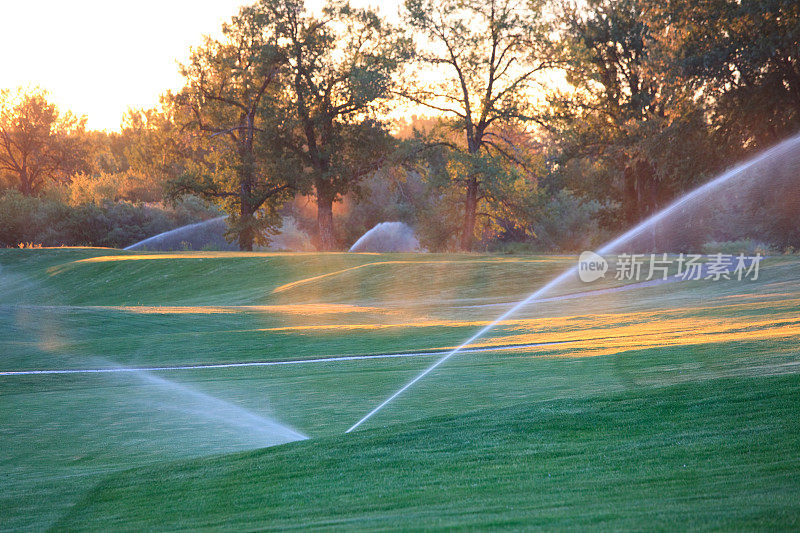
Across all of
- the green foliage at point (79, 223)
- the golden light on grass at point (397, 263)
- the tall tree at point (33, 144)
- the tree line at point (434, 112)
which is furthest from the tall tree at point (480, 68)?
the tall tree at point (33, 144)

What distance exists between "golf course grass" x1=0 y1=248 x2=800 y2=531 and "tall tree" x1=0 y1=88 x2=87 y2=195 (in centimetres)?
6391

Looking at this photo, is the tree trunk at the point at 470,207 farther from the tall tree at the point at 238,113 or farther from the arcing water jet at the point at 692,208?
the tall tree at the point at 238,113

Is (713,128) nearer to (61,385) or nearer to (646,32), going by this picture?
(646,32)

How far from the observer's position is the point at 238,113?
46500mm

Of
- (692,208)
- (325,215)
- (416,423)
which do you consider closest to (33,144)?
(325,215)

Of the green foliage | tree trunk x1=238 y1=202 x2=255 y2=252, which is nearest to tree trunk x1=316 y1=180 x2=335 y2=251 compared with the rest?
tree trunk x1=238 y1=202 x2=255 y2=252

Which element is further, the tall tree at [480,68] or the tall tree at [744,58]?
the tall tree at [480,68]

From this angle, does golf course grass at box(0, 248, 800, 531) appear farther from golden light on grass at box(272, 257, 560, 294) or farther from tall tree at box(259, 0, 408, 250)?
tall tree at box(259, 0, 408, 250)

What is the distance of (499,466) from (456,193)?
3809cm

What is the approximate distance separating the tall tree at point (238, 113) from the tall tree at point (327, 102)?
2.53 ft

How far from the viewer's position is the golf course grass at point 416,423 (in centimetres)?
438

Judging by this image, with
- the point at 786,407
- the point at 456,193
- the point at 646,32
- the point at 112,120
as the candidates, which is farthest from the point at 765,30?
the point at 112,120

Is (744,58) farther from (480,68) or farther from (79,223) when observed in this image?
(79,223)

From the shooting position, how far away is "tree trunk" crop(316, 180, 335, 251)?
4362 centimetres
